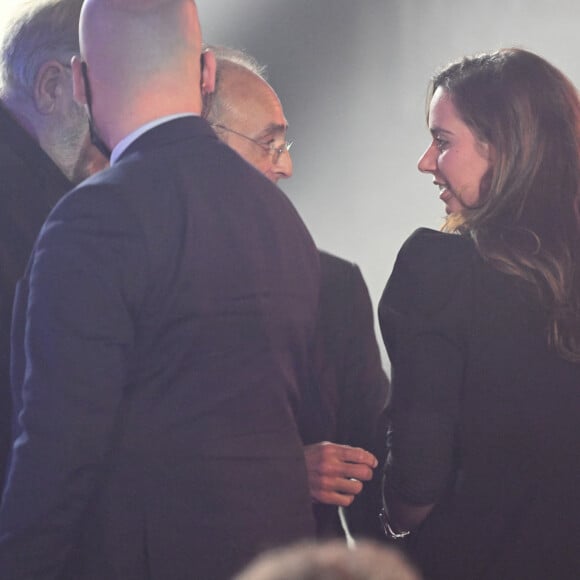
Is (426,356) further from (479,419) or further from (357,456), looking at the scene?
(357,456)

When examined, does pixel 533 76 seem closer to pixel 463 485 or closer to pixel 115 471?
pixel 463 485

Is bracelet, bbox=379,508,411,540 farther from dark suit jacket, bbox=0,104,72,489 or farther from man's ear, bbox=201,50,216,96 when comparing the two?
man's ear, bbox=201,50,216,96

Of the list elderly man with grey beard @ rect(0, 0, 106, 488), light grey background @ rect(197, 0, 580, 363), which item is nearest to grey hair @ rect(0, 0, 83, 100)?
elderly man with grey beard @ rect(0, 0, 106, 488)

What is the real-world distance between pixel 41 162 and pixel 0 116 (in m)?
0.10

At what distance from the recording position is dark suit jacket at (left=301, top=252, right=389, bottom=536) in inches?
75.2

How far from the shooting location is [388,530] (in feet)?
6.03

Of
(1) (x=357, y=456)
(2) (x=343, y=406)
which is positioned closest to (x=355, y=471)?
(1) (x=357, y=456)

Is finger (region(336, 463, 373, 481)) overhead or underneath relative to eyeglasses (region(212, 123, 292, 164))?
underneath

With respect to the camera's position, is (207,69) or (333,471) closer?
(207,69)

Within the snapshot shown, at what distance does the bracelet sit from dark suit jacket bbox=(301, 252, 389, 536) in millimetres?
23

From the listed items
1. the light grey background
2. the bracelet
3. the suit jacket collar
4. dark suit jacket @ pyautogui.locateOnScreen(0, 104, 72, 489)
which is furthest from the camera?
the light grey background

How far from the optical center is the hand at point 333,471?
5.98 ft

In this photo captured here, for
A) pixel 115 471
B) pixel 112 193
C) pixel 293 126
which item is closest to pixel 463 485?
pixel 115 471

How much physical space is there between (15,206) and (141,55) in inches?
14.1
